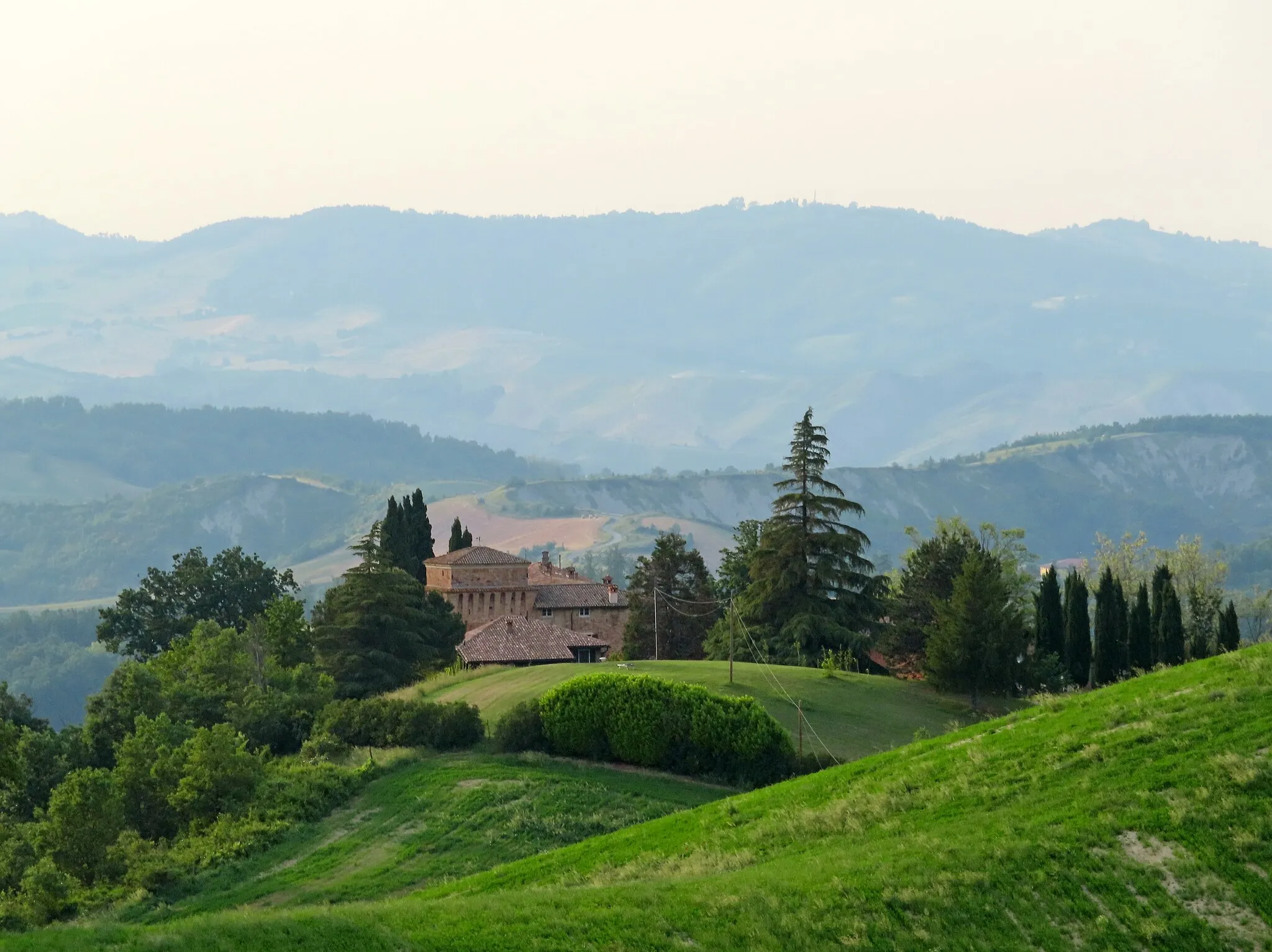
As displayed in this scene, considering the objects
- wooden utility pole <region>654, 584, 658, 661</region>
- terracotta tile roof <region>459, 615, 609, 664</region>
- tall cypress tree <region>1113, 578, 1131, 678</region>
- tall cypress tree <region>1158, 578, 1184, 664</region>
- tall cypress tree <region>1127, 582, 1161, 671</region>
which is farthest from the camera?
wooden utility pole <region>654, 584, 658, 661</region>

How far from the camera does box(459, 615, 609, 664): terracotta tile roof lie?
7375 centimetres

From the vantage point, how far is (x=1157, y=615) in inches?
2409

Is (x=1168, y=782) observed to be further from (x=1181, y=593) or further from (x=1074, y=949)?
(x=1181, y=593)

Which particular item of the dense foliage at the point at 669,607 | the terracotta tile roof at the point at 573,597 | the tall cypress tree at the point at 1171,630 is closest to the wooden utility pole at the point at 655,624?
the dense foliage at the point at 669,607

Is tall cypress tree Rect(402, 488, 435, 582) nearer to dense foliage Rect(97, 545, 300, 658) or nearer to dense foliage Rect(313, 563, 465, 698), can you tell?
dense foliage Rect(97, 545, 300, 658)

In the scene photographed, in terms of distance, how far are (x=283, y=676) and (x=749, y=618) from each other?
21402mm

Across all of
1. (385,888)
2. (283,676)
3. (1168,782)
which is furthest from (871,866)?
(283,676)

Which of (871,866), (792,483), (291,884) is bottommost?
(291,884)

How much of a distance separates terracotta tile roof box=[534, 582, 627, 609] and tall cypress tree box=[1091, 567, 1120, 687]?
32.1 meters

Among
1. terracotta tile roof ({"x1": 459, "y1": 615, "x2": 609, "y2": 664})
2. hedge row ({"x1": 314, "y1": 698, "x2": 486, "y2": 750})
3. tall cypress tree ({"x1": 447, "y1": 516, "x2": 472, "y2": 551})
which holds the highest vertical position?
tall cypress tree ({"x1": 447, "y1": 516, "x2": 472, "y2": 551})

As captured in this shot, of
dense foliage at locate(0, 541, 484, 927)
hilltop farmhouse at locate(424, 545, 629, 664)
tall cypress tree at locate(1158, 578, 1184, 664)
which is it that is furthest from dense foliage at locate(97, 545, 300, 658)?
tall cypress tree at locate(1158, 578, 1184, 664)

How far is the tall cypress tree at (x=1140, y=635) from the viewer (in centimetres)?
6084

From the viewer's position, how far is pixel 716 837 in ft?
105

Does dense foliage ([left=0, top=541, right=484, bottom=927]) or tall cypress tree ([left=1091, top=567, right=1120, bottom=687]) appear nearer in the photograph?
dense foliage ([left=0, top=541, right=484, bottom=927])
